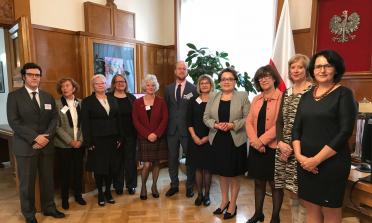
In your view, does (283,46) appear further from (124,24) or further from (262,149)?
(124,24)

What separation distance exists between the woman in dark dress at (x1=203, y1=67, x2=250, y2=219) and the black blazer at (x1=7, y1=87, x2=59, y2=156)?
68.0 inches

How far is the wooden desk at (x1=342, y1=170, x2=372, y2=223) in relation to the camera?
1.72 metres

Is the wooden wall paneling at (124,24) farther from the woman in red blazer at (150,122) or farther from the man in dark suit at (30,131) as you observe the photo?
the man in dark suit at (30,131)

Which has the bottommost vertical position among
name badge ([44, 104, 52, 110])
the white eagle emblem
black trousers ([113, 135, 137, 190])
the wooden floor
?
the wooden floor

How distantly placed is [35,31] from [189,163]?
9.08 ft

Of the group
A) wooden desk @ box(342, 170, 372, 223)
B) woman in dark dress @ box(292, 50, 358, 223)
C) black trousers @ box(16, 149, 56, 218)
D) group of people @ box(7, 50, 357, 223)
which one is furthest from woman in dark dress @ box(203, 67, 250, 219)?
black trousers @ box(16, 149, 56, 218)

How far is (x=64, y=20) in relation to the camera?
3.74 m

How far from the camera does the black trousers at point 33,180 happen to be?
2.57 metres

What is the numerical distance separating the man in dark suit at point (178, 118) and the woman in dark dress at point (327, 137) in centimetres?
167

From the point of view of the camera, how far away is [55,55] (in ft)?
12.0

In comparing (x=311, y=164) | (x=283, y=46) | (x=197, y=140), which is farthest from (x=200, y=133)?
(x=283, y=46)

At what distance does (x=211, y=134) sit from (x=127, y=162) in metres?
1.31

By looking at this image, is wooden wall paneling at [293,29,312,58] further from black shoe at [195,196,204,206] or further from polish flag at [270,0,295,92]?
black shoe at [195,196,204,206]

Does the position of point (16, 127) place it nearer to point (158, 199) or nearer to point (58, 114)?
point (58, 114)
